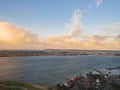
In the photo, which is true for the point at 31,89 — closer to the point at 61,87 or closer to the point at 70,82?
the point at 61,87

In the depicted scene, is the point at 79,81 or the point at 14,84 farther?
the point at 79,81

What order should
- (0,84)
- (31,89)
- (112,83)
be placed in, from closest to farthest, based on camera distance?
1. (31,89)
2. (0,84)
3. (112,83)

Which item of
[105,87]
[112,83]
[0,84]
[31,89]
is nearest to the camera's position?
[31,89]

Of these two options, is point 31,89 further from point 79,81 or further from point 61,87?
point 79,81

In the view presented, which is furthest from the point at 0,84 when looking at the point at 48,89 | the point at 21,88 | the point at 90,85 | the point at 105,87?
the point at 105,87

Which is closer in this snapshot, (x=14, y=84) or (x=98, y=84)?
(x=14, y=84)

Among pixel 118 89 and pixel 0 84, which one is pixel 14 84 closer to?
pixel 0 84

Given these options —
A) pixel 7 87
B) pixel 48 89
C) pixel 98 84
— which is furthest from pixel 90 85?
pixel 7 87

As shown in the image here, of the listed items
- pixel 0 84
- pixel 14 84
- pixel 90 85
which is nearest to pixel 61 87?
pixel 90 85

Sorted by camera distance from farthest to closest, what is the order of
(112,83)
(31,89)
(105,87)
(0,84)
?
1. (112,83)
2. (105,87)
3. (0,84)
4. (31,89)
